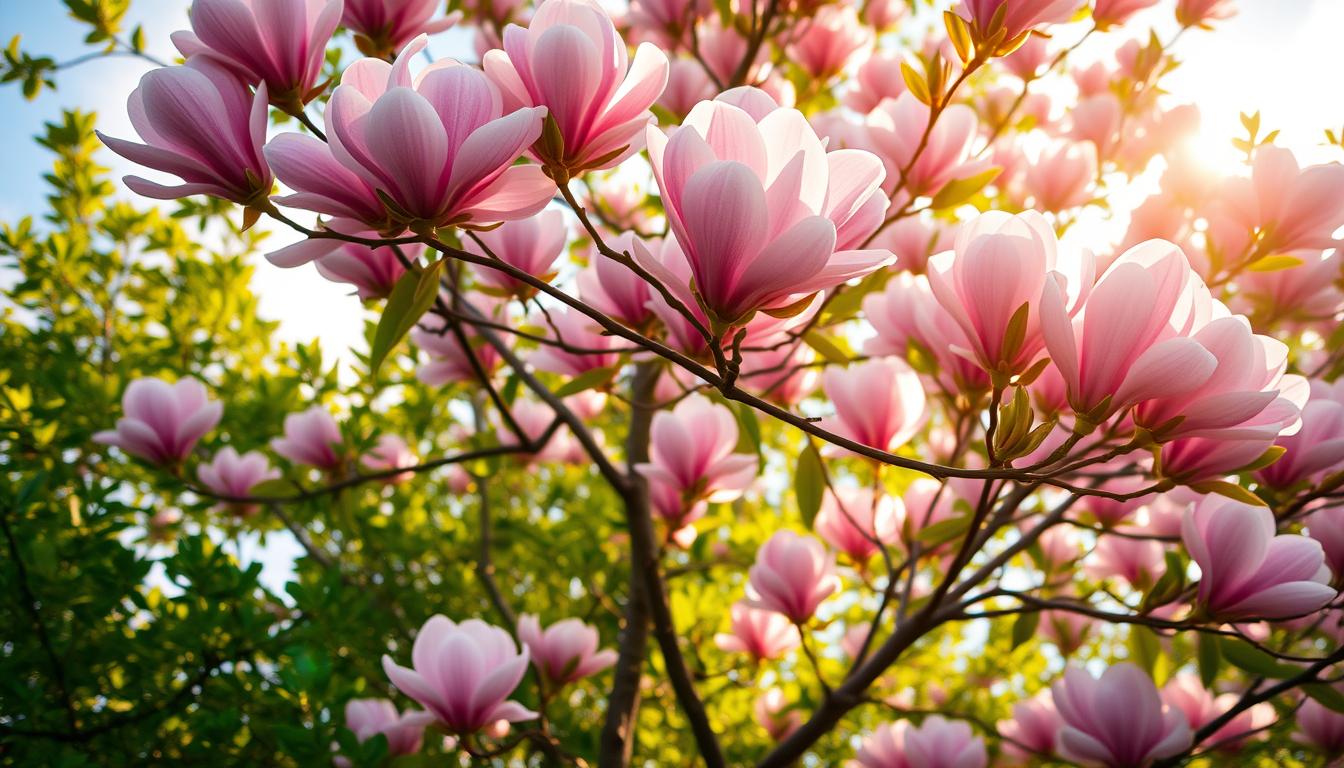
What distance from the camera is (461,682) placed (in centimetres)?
116

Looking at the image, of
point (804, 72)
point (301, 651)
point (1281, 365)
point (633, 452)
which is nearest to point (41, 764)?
point (301, 651)

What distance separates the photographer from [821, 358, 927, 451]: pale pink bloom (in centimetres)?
125

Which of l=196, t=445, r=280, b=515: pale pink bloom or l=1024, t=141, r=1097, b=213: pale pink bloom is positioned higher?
l=1024, t=141, r=1097, b=213: pale pink bloom

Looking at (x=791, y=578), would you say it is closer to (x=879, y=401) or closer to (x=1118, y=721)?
(x=879, y=401)

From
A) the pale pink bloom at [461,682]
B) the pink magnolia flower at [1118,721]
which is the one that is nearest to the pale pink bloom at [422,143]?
the pale pink bloom at [461,682]

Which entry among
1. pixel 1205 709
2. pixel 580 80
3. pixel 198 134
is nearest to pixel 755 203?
pixel 580 80

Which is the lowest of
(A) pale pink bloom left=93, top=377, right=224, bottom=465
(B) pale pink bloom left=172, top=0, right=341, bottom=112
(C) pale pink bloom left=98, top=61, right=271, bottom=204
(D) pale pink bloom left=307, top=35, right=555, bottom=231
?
(D) pale pink bloom left=307, top=35, right=555, bottom=231

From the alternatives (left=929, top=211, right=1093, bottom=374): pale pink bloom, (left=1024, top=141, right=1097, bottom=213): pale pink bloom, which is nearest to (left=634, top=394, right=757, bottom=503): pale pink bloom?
(left=929, top=211, right=1093, bottom=374): pale pink bloom

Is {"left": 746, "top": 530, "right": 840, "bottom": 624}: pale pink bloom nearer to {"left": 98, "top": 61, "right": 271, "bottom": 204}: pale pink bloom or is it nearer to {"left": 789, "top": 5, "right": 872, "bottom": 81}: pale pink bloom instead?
{"left": 98, "top": 61, "right": 271, "bottom": 204}: pale pink bloom

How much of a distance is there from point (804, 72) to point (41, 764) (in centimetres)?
210

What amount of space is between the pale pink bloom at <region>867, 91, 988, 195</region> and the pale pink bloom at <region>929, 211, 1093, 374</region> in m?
0.62

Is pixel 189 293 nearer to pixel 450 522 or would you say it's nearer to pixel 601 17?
pixel 450 522

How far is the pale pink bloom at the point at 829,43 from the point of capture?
202cm

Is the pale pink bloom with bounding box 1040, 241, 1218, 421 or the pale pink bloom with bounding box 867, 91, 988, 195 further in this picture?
the pale pink bloom with bounding box 867, 91, 988, 195
